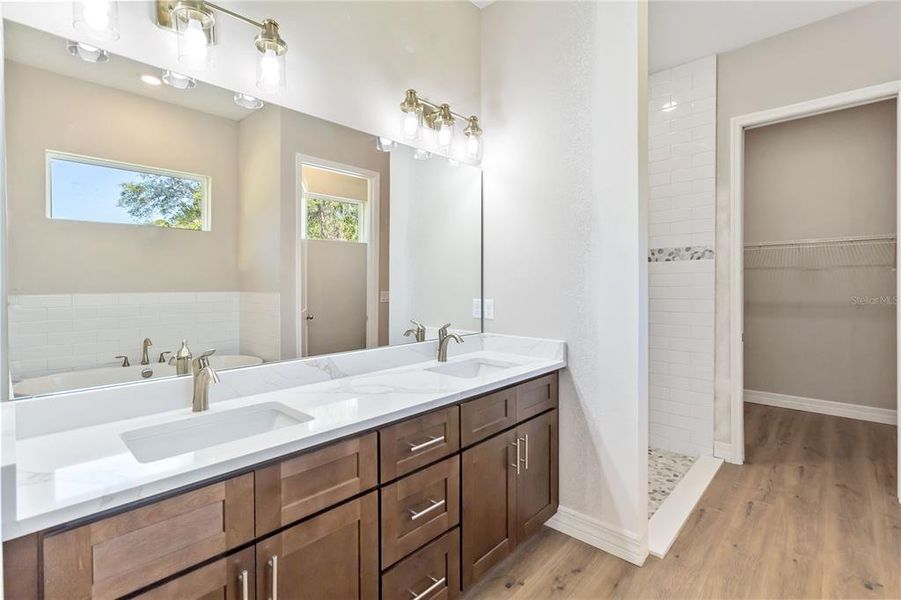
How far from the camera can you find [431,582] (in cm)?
156

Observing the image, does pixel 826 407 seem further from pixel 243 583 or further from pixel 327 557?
pixel 243 583

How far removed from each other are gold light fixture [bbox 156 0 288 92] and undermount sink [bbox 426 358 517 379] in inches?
56.2

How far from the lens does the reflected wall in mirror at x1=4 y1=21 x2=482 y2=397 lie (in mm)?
1217

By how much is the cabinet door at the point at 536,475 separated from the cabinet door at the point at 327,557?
82 centimetres

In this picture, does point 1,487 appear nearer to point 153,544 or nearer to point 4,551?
point 4,551

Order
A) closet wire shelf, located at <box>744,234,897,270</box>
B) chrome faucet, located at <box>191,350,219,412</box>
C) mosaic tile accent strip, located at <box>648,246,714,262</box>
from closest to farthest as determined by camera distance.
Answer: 1. chrome faucet, located at <box>191,350,219,412</box>
2. mosaic tile accent strip, located at <box>648,246,714,262</box>
3. closet wire shelf, located at <box>744,234,897,270</box>

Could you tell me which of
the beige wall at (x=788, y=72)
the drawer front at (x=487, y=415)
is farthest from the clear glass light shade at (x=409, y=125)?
the beige wall at (x=788, y=72)

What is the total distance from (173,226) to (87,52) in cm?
52

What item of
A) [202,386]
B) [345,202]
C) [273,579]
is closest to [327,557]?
[273,579]

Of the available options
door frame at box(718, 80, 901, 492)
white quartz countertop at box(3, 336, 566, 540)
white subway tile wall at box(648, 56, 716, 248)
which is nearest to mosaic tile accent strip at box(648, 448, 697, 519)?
door frame at box(718, 80, 901, 492)

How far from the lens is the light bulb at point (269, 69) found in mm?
1625

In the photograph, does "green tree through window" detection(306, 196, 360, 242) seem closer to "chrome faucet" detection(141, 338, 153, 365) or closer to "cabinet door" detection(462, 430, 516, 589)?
"chrome faucet" detection(141, 338, 153, 365)

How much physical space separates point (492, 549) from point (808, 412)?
13.0 ft

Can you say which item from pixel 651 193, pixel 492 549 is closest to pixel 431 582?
pixel 492 549
